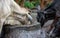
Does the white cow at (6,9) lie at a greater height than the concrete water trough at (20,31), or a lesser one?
greater

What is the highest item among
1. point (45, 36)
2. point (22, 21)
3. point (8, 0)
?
point (8, 0)

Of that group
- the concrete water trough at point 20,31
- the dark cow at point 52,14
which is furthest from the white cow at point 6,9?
the dark cow at point 52,14

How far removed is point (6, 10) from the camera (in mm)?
2064

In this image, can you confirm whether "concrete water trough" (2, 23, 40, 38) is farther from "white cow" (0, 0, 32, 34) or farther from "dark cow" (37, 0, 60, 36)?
"dark cow" (37, 0, 60, 36)

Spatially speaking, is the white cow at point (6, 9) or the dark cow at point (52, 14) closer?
the white cow at point (6, 9)

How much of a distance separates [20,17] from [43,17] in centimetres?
52

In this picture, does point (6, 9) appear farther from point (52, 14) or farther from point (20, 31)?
point (52, 14)

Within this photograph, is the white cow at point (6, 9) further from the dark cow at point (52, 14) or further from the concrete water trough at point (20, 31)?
the dark cow at point (52, 14)

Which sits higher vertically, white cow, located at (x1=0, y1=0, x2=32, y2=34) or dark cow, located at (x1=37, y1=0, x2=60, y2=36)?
white cow, located at (x1=0, y1=0, x2=32, y2=34)

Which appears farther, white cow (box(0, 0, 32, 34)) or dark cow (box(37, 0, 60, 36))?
dark cow (box(37, 0, 60, 36))

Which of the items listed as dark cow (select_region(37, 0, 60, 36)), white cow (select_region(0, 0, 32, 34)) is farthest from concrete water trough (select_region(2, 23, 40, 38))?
dark cow (select_region(37, 0, 60, 36))

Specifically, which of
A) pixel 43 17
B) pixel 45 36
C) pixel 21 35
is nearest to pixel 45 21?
pixel 43 17

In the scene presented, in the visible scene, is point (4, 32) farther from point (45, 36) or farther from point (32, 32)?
point (45, 36)

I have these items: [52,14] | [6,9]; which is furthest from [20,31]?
[52,14]
